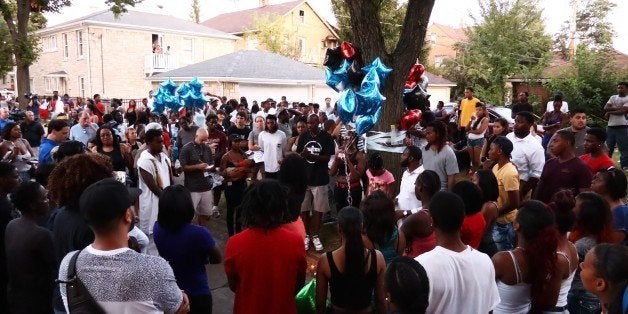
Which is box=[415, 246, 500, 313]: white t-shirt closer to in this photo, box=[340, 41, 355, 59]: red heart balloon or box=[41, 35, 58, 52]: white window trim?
box=[340, 41, 355, 59]: red heart balloon

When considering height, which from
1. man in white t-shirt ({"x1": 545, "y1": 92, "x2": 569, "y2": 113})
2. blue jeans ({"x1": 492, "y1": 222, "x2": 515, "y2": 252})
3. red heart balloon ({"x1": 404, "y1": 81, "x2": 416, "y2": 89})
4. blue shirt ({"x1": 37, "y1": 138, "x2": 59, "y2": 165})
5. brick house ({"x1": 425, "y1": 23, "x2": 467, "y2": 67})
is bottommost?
blue jeans ({"x1": 492, "y1": 222, "x2": 515, "y2": 252})

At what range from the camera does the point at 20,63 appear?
21.1 metres

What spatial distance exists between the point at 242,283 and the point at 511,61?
83.5 feet

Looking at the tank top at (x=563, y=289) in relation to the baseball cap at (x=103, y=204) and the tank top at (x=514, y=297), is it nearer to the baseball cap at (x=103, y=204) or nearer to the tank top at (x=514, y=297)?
the tank top at (x=514, y=297)

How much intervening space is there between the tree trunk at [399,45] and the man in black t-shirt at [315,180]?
115 centimetres

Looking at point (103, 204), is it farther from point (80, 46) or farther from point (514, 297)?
point (80, 46)

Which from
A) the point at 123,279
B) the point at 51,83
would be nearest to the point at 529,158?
the point at 123,279

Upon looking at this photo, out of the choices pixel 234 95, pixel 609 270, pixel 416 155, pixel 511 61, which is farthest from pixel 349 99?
pixel 511 61

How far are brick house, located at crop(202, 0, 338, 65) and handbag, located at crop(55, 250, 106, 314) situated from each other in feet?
124

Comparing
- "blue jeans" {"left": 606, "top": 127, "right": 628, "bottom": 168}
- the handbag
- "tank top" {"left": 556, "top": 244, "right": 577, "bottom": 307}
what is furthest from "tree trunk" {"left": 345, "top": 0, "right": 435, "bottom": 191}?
the handbag

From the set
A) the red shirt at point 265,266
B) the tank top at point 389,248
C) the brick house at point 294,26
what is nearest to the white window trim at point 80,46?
the brick house at point 294,26

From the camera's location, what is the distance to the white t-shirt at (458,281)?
8.48 ft

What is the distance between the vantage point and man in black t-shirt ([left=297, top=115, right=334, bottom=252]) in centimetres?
680

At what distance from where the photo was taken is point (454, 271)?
2615 mm
